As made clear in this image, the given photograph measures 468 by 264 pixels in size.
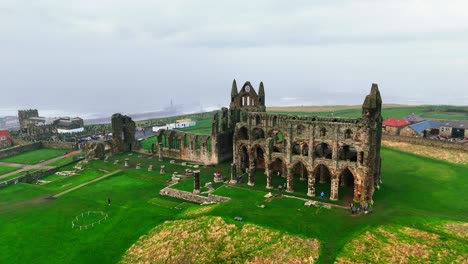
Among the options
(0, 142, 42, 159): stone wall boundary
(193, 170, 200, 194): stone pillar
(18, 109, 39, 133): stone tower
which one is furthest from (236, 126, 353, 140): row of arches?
(18, 109, 39, 133): stone tower

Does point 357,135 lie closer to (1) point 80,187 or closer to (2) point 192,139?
(2) point 192,139

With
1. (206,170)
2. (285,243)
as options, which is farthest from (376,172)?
(206,170)

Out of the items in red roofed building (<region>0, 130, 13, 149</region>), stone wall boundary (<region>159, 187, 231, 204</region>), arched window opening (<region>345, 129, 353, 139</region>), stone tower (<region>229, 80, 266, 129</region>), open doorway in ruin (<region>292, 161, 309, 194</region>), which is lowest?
stone wall boundary (<region>159, 187, 231, 204</region>)

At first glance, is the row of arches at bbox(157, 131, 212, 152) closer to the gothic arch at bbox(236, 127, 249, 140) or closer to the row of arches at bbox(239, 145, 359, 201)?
the gothic arch at bbox(236, 127, 249, 140)

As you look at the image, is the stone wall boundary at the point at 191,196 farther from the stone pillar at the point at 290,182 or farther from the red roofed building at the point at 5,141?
the red roofed building at the point at 5,141

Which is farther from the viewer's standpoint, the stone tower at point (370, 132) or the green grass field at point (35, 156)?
the green grass field at point (35, 156)

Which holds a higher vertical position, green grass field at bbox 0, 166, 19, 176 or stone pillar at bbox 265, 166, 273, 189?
stone pillar at bbox 265, 166, 273, 189

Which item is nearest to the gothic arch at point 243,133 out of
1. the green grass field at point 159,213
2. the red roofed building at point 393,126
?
the green grass field at point 159,213
